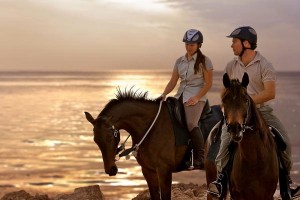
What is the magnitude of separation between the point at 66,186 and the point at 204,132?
8.87 m

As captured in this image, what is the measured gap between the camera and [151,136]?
9.23 metres

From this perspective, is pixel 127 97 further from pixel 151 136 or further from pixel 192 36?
pixel 192 36

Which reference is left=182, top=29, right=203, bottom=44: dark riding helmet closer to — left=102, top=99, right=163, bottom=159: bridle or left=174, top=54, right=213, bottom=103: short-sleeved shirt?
left=174, top=54, right=213, bottom=103: short-sleeved shirt

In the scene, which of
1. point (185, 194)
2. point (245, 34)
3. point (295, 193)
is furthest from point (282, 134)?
point (185, 194)

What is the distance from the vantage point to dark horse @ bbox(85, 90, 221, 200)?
29.8 feet

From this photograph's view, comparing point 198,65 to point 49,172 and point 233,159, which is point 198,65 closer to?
point 233,159

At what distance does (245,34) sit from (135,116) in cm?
295

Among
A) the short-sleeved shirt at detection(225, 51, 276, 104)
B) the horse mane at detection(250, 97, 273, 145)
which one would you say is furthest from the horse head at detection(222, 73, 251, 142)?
the short-sleeved shirt at detection(225, 51, 276, 104)

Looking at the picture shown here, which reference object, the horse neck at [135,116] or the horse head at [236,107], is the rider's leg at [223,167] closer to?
the horse head at [236,107]

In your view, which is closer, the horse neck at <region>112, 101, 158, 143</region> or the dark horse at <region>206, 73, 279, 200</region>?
the dark horse at <region>206, 73, 279, 200</region>

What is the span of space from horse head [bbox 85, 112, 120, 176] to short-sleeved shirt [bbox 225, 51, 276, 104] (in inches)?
91.9

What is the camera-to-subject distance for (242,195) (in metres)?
6.67

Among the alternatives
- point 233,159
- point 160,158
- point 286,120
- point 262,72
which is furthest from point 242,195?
point 286,120

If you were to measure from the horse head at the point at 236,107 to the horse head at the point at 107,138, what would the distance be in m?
2.80
